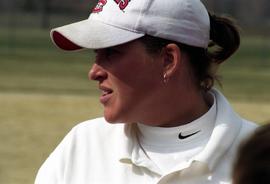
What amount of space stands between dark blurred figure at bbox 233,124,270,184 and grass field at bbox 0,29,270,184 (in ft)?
21.0

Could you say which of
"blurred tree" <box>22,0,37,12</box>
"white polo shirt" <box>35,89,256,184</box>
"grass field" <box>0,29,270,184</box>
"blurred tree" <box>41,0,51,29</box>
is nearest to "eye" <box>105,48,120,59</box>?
"white polo shirt" <box>35,89,256,184</box>

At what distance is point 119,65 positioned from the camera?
2248 mm

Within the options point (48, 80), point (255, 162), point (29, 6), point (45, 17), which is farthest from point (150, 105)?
point (29, 6)

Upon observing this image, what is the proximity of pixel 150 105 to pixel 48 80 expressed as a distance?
52.6 feet

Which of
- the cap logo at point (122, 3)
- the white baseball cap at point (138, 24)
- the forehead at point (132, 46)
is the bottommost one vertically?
the forehead at point (132, 46)

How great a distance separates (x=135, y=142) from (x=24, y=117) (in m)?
9.42

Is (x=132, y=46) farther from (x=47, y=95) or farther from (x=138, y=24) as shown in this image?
(x=47, y=95)

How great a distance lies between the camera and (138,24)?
2.24 metres

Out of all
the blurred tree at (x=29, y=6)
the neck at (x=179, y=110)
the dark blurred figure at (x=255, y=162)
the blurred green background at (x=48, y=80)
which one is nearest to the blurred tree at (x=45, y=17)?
the blurred green background at (x=48, y=80)

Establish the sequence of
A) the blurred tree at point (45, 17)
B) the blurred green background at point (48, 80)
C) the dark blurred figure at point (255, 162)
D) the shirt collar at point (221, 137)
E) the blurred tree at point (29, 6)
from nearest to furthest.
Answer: the dark blurred figure at point (255, 162)
the shirt collar at point (221, 137)
the blurred green background at point (48, 80)
the blurred tree at point (45, 17)
the blurred tree at point (29, 6)

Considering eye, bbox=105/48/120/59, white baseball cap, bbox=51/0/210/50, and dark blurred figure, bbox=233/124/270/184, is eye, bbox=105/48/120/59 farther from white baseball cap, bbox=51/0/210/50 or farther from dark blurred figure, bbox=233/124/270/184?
dark blurred figure, bbox=233/124/270/184

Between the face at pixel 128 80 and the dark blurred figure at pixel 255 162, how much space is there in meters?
0.93

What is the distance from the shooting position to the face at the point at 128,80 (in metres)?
2.23

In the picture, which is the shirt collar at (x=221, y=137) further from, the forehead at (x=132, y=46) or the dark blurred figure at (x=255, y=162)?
the dark blurred figure at (x=255, y=162)
